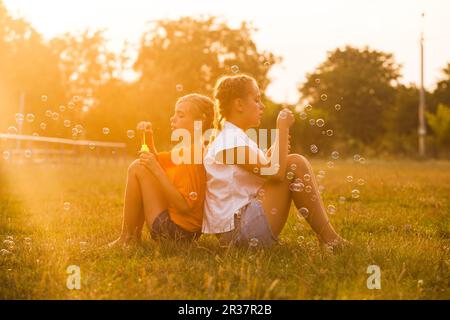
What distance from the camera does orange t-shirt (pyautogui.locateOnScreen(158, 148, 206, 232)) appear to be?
3734 mm

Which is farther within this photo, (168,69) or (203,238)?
(168,69)

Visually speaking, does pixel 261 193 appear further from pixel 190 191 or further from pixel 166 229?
pixel 166 229

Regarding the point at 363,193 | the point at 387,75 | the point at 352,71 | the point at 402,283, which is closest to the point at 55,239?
the point at 402,283

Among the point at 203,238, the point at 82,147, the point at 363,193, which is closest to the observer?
the point at 203,238

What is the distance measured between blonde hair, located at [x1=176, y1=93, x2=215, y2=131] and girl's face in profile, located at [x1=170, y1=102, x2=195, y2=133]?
0.02 m

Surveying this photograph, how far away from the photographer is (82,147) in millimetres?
19906

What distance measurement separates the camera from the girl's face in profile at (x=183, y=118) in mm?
3787

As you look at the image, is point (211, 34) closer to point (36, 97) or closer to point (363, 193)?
point (36, 97)

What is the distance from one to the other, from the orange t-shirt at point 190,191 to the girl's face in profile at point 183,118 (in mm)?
244

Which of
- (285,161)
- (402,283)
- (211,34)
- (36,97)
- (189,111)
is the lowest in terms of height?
(402,283)

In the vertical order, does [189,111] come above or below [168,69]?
below

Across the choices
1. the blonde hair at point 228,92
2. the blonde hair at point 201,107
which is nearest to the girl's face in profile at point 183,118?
the blonde hair at point 201,107

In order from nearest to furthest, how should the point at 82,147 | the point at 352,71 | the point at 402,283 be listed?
1. the point at 402,283
2. the point at 82,147
3. the point at 352,71

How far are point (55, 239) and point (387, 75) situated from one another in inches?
1649
